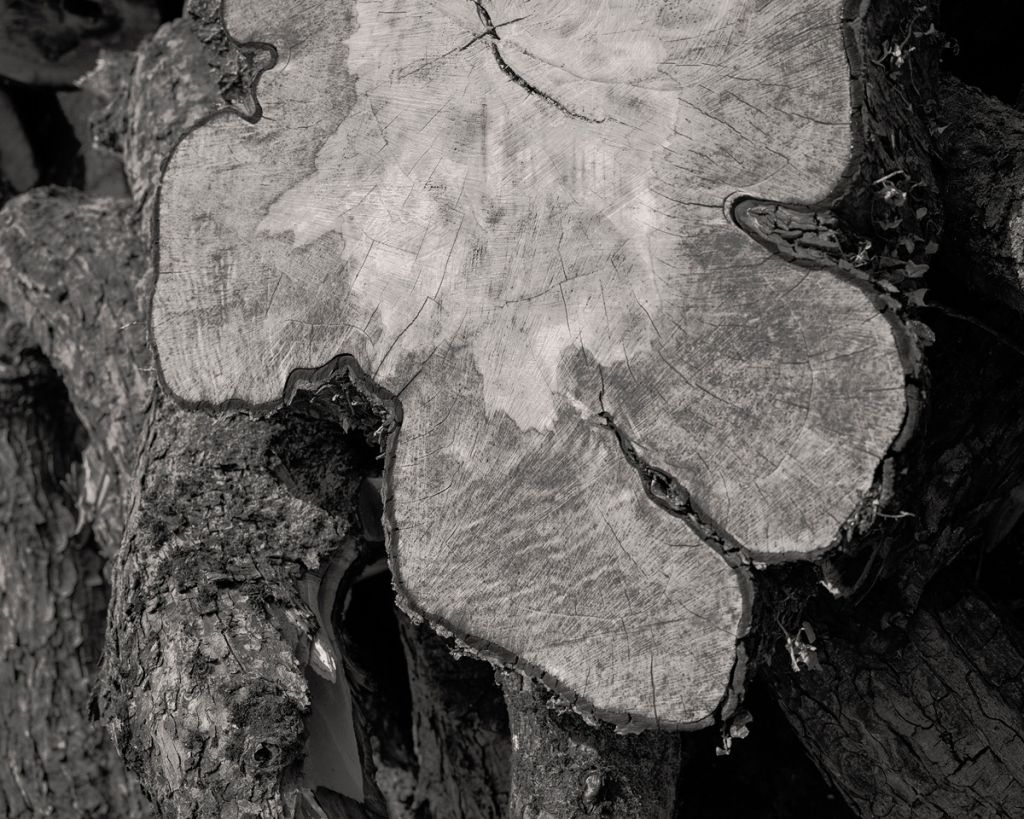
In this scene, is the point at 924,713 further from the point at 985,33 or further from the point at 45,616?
the point at 45,616

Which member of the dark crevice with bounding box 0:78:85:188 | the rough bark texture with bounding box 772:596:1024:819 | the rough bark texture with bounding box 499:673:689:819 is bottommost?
the rough bark texture with bounding box 772:596:1024:819

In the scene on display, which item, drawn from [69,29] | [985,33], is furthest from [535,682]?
[69,29]

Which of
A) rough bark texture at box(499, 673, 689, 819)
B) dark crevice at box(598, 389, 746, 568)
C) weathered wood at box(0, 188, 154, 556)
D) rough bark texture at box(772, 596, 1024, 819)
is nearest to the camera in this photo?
dark crevice at box(598, 389, 746, 568)

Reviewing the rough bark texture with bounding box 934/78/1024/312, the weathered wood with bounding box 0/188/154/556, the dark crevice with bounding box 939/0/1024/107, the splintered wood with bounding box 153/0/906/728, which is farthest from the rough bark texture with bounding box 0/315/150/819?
the dark crevice with bounding box 939/0/1024/107

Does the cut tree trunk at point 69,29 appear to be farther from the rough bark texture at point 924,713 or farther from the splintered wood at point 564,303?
the rough bark texture at point 924,713

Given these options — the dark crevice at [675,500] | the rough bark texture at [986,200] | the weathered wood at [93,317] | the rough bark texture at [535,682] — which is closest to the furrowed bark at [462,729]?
the rough bark texture at [535,682]

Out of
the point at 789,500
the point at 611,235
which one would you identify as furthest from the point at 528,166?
the point at 789,500

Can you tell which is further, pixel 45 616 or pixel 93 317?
pixel 45 616

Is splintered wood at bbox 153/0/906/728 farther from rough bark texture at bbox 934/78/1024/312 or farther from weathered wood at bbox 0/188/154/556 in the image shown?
weathered wood at bbox 0/188/154/556
